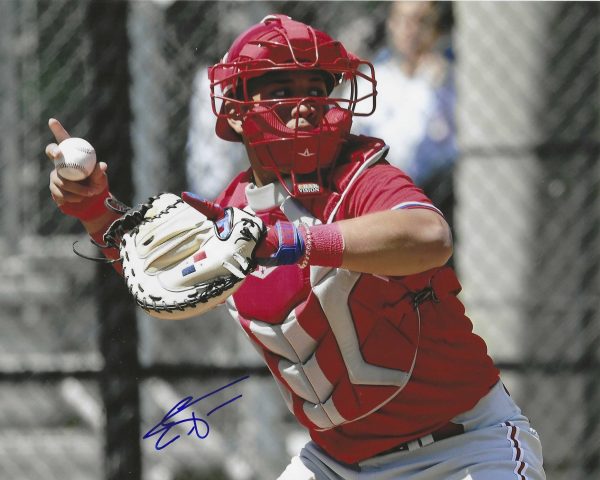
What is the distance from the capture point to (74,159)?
2.88 meters

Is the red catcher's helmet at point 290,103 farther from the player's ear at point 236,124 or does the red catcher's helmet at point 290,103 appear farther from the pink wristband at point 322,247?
the pink wristband at point 322,247

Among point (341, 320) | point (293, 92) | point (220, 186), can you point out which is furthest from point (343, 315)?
point (220, 186)

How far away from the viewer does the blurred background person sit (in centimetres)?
488

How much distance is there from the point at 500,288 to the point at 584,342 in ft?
1.37

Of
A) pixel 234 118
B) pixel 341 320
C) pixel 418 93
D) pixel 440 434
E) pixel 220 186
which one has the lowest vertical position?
pixel 220 186

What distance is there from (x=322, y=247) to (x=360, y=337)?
0.51m

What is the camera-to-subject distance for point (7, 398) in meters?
5.17

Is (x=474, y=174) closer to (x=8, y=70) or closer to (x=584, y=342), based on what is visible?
(x=584, y=342)

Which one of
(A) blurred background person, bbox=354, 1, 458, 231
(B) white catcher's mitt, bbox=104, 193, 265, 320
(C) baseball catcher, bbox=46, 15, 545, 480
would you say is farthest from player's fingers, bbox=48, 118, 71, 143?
(A) blurred background person, bbox=354, 1, 458, 231

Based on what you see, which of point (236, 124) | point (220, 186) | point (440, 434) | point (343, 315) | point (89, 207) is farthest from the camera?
point (220, 186)

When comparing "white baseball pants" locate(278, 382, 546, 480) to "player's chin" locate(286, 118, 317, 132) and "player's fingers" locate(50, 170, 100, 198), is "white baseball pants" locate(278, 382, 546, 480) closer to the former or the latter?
"player's chin" locate(286, 118, 317, 132)

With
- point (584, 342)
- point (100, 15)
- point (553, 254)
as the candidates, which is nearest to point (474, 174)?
point (553, 254)

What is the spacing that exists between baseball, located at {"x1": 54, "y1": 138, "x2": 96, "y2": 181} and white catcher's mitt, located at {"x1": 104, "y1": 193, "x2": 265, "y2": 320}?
39 cm

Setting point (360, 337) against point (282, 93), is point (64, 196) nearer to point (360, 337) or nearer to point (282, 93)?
point (282, 93)
